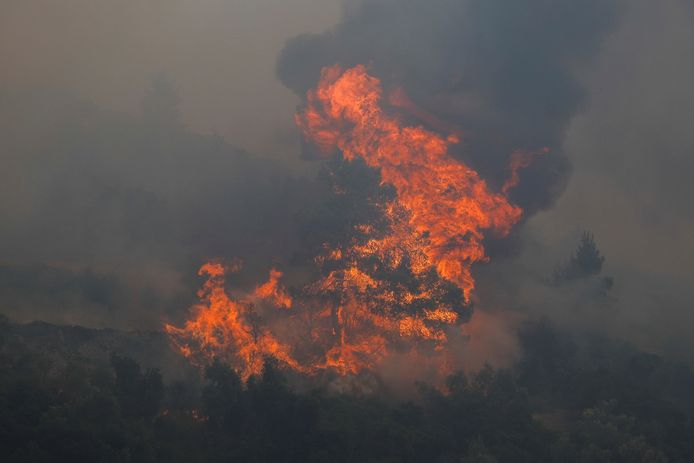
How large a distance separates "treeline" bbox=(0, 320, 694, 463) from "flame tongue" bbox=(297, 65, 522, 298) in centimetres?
1401

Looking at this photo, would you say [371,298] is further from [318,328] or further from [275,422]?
[275,422]

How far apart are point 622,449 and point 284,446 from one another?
24.9m

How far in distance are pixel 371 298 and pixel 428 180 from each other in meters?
15.2

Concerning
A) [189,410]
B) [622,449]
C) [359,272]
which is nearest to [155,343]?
[189,410]

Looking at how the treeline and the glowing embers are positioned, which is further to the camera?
the glowing embers

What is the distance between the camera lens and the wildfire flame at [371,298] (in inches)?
2443

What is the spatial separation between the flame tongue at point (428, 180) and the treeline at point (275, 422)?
14.0 meters

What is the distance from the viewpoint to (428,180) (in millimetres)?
69250

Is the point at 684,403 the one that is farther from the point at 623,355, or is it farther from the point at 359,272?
the point at 359,272

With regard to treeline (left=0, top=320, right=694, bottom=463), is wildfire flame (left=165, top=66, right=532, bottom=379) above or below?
above

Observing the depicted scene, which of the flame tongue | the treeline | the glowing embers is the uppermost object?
Result: the flame tongue

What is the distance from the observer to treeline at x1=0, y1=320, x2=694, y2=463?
3869cm

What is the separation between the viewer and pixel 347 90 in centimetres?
7231

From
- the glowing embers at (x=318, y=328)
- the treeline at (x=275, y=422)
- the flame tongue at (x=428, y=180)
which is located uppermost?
the flame tongue at (x=428, y=180)
